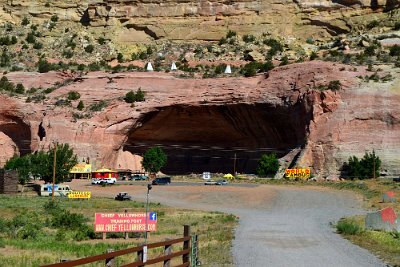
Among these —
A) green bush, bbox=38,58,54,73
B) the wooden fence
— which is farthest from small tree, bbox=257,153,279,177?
the wooden fence

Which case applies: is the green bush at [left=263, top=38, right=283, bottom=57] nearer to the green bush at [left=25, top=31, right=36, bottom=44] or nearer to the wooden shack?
the green bush at [left=25, top=31, right=36, bottom=44]

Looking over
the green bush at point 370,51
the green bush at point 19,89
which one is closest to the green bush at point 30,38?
the green bush at point 19,89

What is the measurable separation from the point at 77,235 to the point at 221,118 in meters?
56.6

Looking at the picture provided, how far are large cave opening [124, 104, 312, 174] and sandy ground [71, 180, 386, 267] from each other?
14.9 meters

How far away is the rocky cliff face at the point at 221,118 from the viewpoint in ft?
232

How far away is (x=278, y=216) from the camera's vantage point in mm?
37938

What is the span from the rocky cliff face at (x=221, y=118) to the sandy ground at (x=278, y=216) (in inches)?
384

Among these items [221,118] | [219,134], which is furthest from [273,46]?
[221,118]

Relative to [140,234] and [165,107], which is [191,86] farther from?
[140,234]

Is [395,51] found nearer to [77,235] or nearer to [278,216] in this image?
[278,216]

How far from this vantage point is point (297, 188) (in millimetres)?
59188

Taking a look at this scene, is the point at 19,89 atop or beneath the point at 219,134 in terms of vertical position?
atop

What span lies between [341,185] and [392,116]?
45.6 feet

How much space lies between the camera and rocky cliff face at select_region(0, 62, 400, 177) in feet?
232
